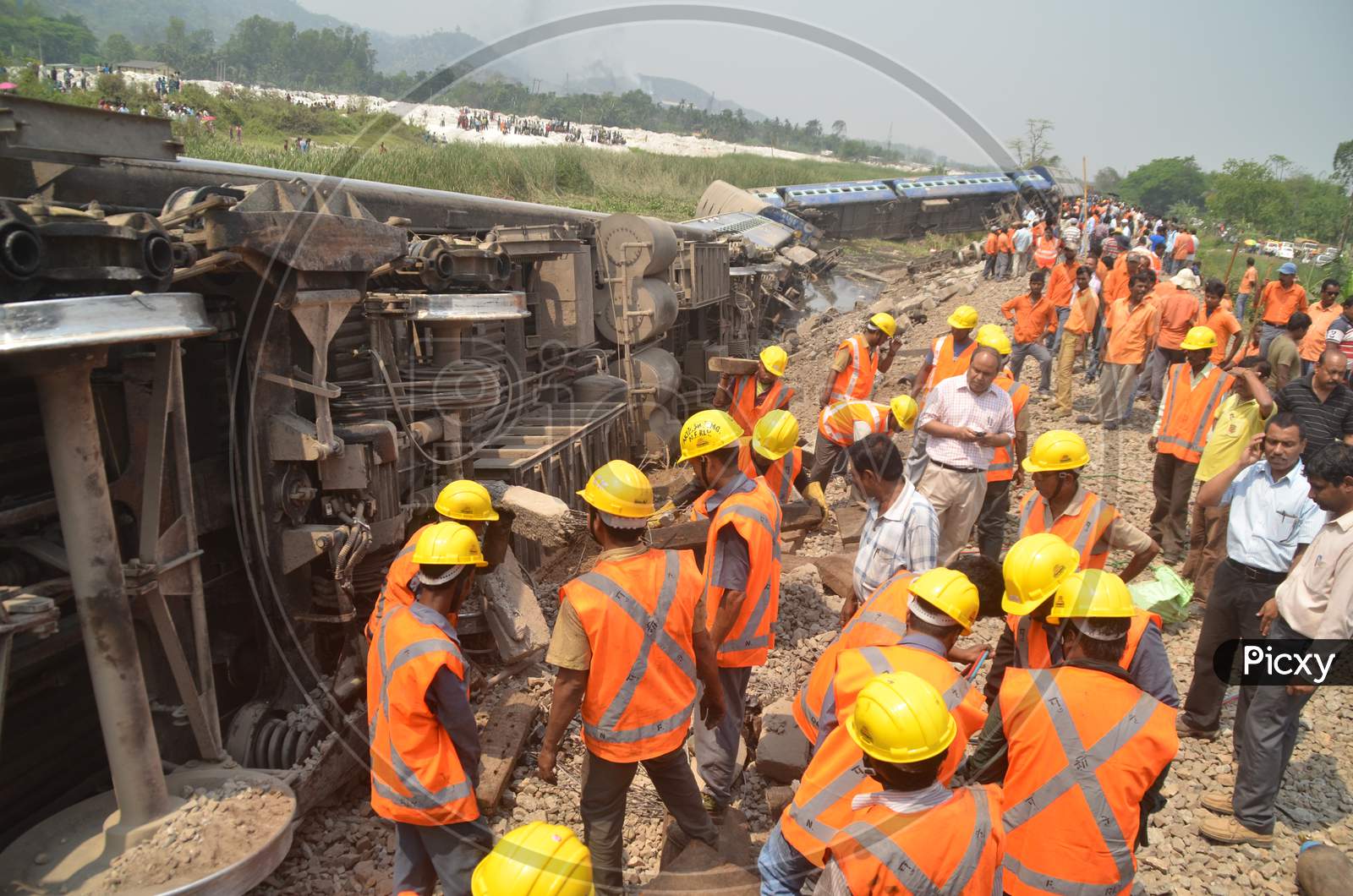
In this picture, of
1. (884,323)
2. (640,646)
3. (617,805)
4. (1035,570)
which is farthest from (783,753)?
(884,323)

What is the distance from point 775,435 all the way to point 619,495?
89.6 inches

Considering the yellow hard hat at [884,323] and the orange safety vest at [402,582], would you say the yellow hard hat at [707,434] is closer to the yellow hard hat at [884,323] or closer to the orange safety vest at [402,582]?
the orange safety vest at [402,582]

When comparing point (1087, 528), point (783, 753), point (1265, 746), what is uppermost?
point (1087, 528)

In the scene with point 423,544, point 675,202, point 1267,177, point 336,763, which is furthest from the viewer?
point 1267,177

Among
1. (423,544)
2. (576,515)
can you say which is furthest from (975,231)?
(423,544)

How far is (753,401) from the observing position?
24.5ft

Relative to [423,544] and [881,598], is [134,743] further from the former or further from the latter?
[881,598]

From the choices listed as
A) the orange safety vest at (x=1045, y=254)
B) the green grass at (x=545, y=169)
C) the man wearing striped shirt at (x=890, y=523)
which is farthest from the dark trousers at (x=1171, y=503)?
the orange safety vest at (x=1045, y=254)

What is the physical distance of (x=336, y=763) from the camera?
163 inches

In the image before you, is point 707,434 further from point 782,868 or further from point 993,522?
point 993,522

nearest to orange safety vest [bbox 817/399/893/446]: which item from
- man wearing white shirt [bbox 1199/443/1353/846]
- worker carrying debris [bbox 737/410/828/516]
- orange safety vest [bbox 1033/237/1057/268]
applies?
worker carrying debris [bbox 737/410/828/516]

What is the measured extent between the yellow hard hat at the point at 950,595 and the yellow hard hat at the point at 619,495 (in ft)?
3.37

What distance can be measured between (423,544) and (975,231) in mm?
34143

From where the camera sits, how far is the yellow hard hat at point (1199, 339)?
258 inches
